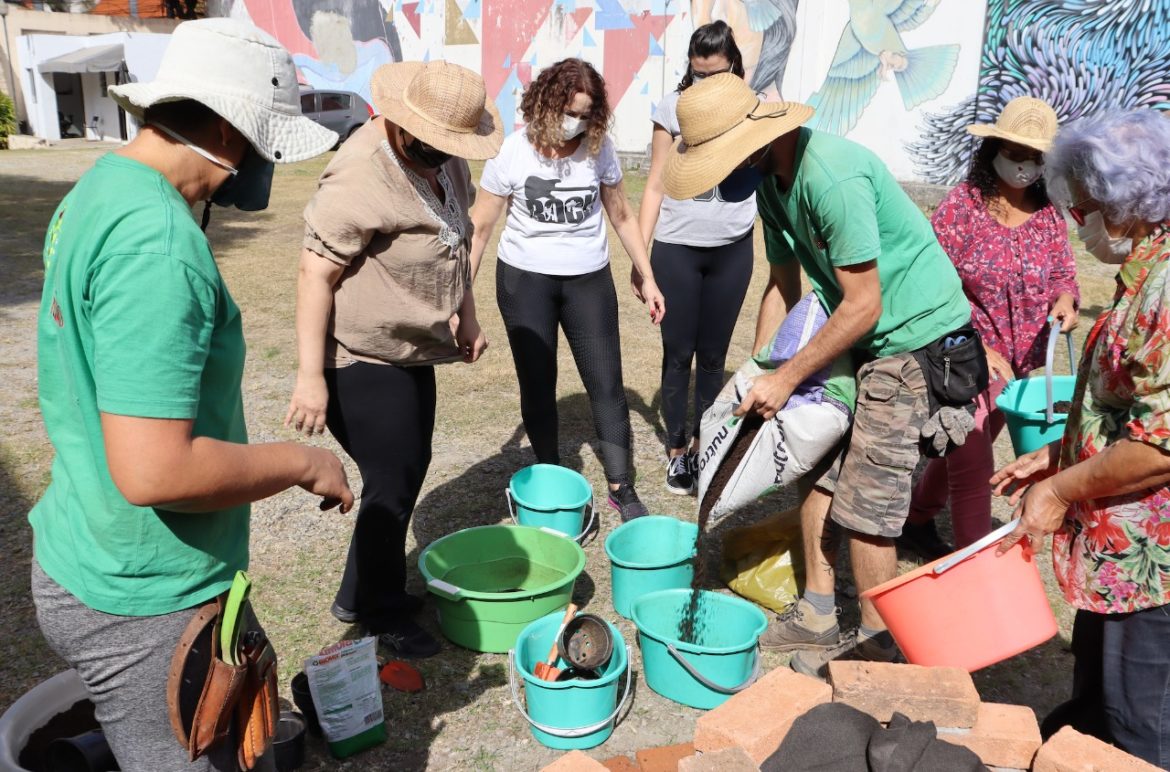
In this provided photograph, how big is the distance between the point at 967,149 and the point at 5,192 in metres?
14.1

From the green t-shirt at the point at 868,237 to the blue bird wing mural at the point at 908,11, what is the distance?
10690 mm

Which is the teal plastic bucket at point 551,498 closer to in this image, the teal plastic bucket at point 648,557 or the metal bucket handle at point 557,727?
the teal plastic bucket at point 648,557

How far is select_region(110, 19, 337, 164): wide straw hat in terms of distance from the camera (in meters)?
1.56

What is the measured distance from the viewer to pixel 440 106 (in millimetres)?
2758

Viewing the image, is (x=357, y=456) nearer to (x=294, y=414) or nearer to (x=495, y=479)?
(x=294, y=414)

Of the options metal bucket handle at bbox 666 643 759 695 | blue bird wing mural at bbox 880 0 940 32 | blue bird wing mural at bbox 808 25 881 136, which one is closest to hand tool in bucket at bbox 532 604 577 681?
metal bucket handle at bbox 666 643 759 695

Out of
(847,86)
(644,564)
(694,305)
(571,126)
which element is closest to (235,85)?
(644,564)

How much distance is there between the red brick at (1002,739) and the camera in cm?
234

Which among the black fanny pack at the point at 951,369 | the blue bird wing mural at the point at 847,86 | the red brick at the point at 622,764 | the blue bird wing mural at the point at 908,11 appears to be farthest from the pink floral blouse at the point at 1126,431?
the blue bird wing mural at the point at 908,11

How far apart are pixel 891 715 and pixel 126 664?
180 cm

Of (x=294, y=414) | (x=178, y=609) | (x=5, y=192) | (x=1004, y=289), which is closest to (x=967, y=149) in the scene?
(x=1004, y=289)

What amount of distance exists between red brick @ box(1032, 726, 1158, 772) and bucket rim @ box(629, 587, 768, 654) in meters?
0.89

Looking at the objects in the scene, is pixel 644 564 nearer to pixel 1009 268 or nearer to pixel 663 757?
pixel 663 757

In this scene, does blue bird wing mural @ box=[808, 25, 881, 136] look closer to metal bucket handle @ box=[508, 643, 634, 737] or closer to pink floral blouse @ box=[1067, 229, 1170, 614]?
metal bucket handle @ box=[508, 643, 634, 737]
